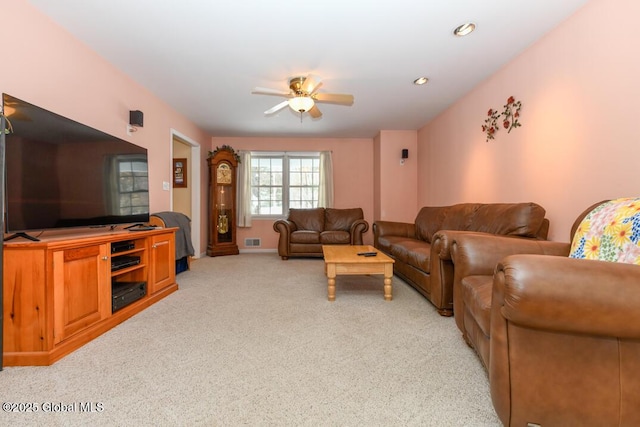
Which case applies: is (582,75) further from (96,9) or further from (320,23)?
(96,9)

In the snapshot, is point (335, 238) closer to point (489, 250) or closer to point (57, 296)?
point (489, 250)

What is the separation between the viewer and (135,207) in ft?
8.53

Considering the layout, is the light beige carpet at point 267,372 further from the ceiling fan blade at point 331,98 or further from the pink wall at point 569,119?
the ceiling fan blade at point 331,98

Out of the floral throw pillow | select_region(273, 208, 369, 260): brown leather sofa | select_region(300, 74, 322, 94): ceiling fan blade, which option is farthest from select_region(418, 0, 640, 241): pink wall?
select_region(273, 208, 369, 260): brown leather sofa

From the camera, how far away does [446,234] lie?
210 centimetres

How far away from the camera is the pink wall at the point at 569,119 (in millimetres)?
1712

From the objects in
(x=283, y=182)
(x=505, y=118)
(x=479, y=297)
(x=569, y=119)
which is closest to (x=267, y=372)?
(x=479, y=297)

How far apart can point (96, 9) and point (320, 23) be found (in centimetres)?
159

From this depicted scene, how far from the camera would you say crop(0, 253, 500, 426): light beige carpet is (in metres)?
1.17

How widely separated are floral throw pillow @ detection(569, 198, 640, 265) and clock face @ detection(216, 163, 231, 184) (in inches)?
194

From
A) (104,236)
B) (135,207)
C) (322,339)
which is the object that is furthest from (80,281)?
(322,339)

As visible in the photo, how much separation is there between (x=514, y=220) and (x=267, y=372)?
2.08 metres

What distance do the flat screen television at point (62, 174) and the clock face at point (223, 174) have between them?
8.28ft

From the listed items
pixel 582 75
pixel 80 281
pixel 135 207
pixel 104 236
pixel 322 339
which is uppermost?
pixel 582 75
